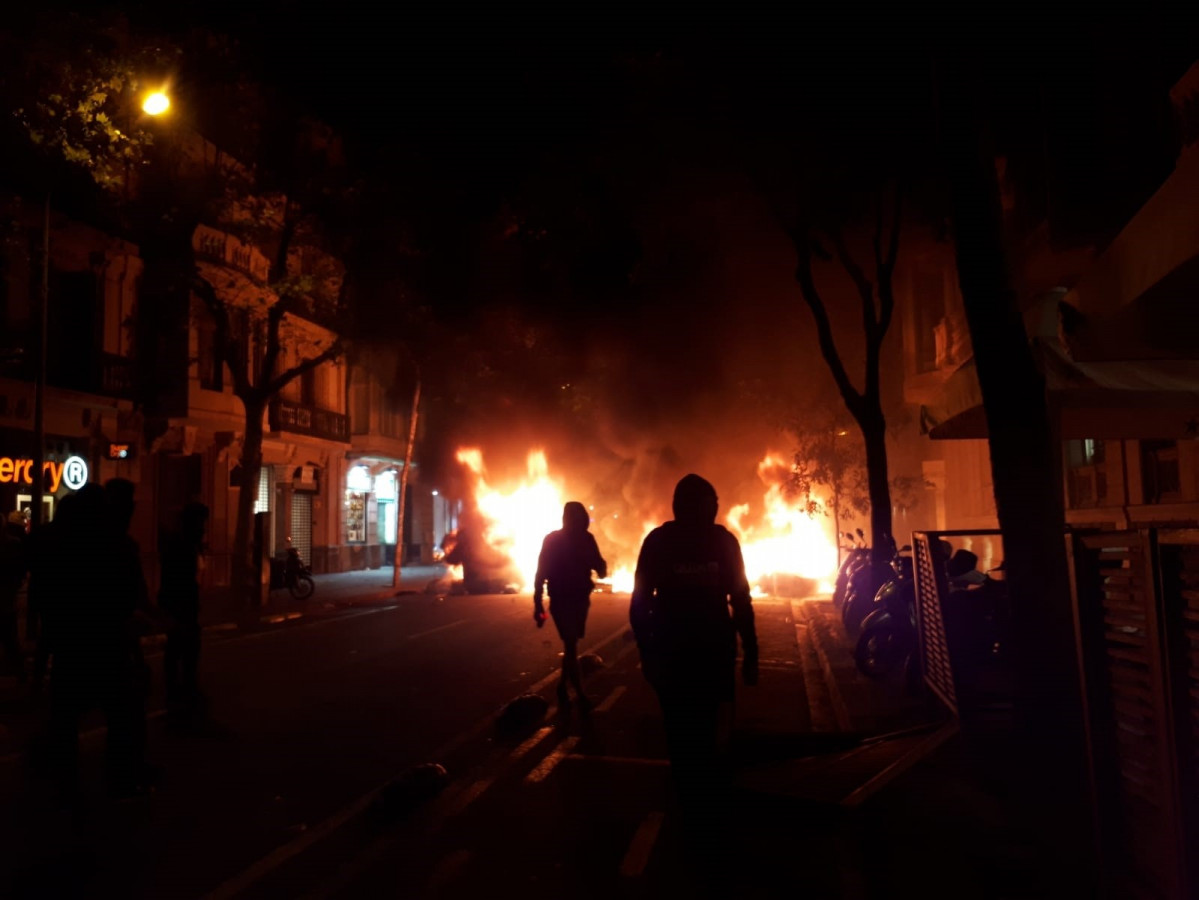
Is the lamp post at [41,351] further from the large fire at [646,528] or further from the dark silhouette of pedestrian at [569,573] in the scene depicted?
the large fire at [646,528]

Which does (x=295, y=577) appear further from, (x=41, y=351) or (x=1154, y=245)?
(x=1154, y=245)

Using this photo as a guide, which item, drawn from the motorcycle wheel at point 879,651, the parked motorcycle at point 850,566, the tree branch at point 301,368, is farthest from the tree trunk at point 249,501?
the motorcycle wheel at point 879,651

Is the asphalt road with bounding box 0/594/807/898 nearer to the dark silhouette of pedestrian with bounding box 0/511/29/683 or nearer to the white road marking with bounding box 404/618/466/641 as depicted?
the dark silhouette of pedestrian with bounding box 0/511/29/683

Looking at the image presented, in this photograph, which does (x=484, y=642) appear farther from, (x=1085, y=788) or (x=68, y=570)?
(x=1085, y=788)

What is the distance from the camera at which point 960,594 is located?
8266mm

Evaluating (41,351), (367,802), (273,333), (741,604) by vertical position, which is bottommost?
(367,802)

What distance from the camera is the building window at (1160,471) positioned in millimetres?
12328

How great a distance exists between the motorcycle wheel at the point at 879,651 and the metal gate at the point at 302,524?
83.2ft

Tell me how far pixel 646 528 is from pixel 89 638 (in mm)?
24254

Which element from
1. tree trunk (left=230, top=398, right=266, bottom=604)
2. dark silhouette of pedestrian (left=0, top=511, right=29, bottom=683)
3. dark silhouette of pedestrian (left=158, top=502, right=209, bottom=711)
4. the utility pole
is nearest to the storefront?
the utility pole

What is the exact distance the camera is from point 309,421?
31.8 meters

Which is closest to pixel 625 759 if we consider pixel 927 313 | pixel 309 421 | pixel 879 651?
pixel 879 651

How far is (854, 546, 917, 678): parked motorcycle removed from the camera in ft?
34.6

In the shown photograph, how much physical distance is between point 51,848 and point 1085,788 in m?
5.51
